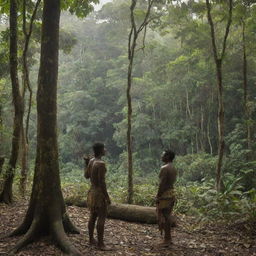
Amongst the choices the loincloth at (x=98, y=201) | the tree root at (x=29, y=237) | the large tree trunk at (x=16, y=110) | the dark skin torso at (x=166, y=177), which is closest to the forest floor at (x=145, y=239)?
the tree root at (x=29, y=237)

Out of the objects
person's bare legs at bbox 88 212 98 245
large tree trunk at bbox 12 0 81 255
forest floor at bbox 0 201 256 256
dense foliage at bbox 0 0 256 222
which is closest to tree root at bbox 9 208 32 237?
large tree trunk at bbox 12 0 81 255

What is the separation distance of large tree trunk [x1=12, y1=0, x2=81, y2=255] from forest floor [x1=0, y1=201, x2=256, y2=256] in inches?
12.3

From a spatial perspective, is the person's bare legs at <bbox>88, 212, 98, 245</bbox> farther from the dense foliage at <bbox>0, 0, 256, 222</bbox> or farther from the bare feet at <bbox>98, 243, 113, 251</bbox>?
the dense foliage at <bbox>0, 0, 256, 222</bbox>

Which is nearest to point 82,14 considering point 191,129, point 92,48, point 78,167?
point 191,129

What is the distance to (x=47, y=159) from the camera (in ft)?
20.1

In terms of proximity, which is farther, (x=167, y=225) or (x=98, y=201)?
(x=167, y=225)

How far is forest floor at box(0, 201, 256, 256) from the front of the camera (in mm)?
5727

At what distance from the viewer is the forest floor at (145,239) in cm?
573

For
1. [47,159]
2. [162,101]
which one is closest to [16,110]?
[47,159]

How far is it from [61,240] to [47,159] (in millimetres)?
1526

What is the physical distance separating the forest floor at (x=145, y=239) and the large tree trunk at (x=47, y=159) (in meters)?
0.31

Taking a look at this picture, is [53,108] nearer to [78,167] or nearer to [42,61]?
[42,61]

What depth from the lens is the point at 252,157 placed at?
61.0ft

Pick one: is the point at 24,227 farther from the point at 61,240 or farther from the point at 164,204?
the point at 164,204
